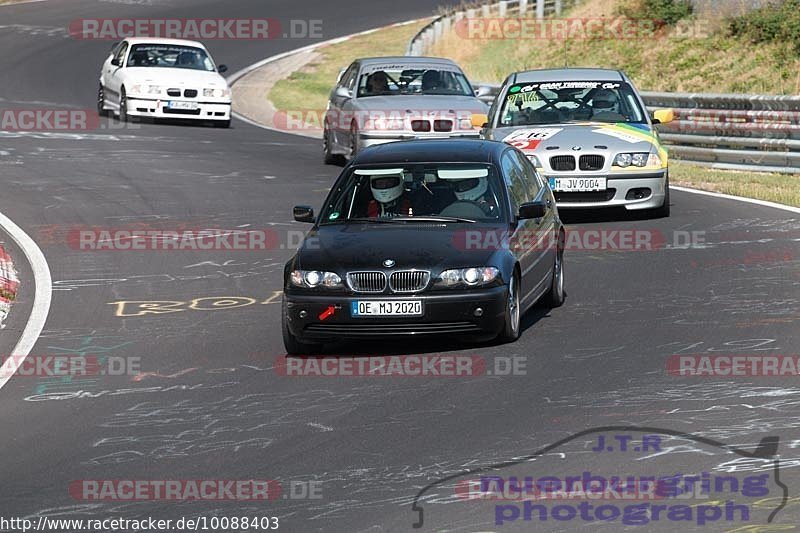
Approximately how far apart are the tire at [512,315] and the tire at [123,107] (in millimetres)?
18856

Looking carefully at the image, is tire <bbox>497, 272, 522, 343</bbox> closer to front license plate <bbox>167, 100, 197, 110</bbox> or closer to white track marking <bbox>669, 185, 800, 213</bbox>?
white track marking <bbox>669, 185, 800, 213</bbox>

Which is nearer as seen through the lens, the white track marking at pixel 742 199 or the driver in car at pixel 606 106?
the white track marking at pixel 742 199

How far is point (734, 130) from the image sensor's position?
22688mm

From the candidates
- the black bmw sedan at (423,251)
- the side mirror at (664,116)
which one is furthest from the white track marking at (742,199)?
the black bmw sedan at (423,251)

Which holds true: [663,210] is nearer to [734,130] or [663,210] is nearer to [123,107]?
[734,130]

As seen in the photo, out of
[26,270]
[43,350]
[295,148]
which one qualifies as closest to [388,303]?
[43,350]

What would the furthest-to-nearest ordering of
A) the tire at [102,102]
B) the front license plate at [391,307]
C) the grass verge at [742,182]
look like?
the tire at [102,102], the grass verge at [742,182], the front license plate at [391,307]

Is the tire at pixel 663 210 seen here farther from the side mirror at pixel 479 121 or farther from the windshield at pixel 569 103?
the side mirror at pixel 479 121

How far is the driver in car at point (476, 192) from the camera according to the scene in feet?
38.7

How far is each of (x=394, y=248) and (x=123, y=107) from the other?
19143 millimetres

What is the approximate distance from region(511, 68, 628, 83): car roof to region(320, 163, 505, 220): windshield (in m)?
7.12

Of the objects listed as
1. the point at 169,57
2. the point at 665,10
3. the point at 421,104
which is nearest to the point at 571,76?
the point at 421,104

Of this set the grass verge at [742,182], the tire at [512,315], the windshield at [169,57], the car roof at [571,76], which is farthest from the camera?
the windshield at [169,57]

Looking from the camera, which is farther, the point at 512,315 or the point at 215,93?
the point at 215,93
